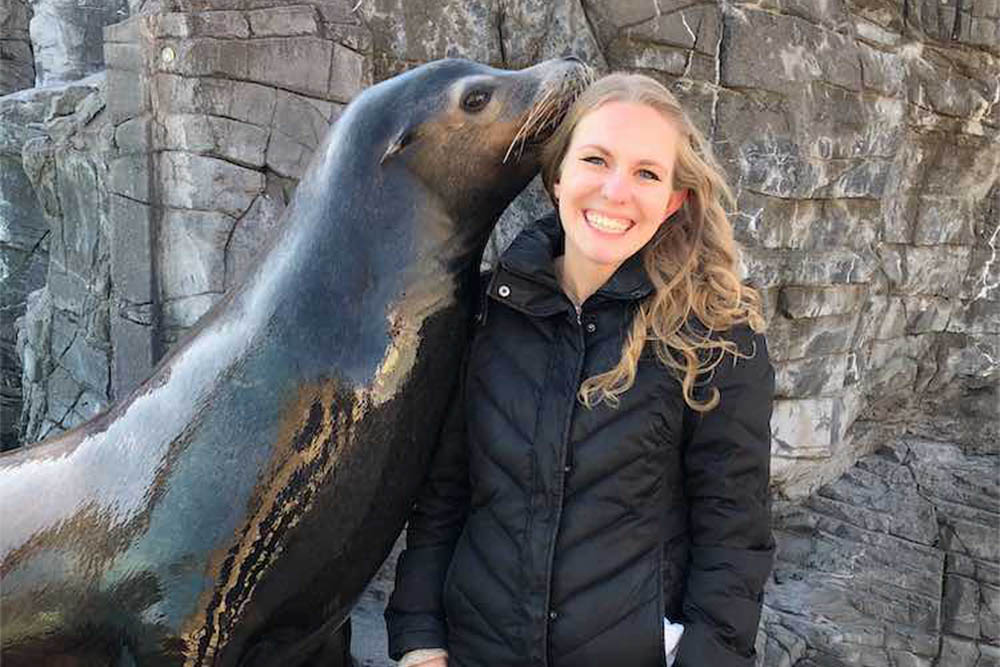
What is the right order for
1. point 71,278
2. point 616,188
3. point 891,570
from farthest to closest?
point 71,278 < point 891,570 < point 616,188

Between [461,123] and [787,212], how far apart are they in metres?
2.21

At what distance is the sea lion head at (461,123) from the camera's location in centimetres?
142

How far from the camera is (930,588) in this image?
11.2 ft

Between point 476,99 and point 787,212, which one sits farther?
point 787,212

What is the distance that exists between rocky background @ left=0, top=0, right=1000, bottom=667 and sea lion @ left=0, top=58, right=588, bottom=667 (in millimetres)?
1298

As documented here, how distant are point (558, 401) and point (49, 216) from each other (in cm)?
390

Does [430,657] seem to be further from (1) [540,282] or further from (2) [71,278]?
(2) [71,278]

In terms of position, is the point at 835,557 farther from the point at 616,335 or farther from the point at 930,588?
the point at 616,335

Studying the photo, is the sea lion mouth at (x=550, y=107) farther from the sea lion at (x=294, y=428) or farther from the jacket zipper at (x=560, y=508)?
the jacket zipper at (x=560, y=508)

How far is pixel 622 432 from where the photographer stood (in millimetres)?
1295

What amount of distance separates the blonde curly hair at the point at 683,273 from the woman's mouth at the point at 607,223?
10cm

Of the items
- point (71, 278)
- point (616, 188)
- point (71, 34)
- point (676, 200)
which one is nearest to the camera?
point (616, 188)

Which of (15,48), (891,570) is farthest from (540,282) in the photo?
(15,48)

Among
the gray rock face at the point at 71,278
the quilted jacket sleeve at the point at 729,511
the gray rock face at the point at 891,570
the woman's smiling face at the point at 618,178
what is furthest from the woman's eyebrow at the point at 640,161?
the gray rock face at the point at 71,278
